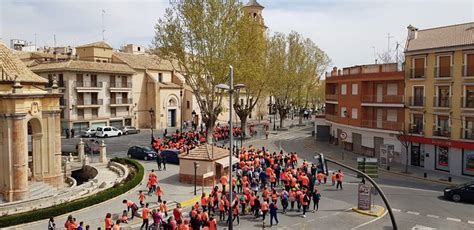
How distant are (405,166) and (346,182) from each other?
29.2 ft

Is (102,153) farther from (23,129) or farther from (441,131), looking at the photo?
(441,131)

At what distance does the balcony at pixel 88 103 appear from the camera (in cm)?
5597

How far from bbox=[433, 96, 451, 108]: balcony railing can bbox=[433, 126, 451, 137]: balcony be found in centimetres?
185

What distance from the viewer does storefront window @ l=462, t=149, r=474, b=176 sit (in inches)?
1305

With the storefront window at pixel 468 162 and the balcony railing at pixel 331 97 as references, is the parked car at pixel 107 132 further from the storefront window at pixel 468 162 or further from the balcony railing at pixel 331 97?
the storefront window at pixel 468 162

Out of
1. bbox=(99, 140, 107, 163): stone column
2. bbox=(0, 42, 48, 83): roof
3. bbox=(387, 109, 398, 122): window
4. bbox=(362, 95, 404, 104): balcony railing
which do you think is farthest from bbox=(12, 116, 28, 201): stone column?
bbox=(387, 109, 398, 122): window

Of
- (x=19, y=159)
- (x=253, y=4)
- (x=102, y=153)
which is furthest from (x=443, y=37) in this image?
(x=253, y=4)

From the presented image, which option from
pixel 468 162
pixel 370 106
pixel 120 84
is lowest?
pixel 468 162

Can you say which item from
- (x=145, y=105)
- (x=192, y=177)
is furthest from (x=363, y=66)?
(x=145, y=105)

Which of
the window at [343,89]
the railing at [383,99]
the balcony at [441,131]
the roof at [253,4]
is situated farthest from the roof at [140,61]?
the balcony at [441,131]

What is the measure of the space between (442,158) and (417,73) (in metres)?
7.52

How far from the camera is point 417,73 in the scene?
123 feet

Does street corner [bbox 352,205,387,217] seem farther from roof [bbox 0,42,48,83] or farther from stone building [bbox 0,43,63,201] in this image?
roof [bbox 0,42,48,83]

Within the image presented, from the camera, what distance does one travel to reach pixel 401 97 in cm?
3881
